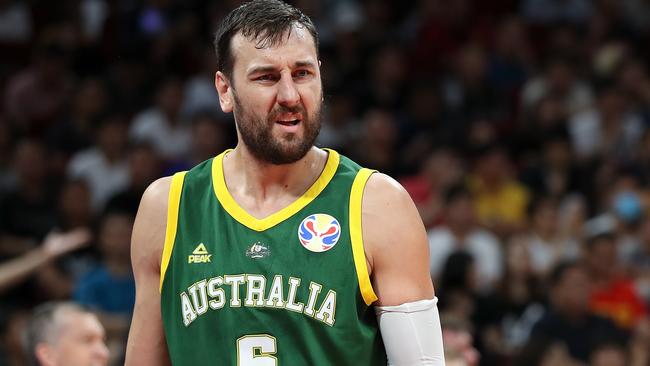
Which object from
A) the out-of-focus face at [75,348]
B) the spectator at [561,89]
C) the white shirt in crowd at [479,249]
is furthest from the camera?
the spectator at [561,89]

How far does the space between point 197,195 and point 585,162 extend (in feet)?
23.9

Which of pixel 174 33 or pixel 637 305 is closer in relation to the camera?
pixel 637 305

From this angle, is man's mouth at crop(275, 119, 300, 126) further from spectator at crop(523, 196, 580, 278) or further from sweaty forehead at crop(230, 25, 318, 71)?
spectator at crop(523, 196, 580, 278)

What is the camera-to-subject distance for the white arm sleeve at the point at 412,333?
9.27ft

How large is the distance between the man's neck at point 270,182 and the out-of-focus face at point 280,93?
75 millimetres

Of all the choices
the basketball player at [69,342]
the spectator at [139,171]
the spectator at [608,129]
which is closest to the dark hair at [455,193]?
the spectator at [608,129]

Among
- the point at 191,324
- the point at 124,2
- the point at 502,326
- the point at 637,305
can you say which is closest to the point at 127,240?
the point at 502,326

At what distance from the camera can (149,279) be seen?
3.02m

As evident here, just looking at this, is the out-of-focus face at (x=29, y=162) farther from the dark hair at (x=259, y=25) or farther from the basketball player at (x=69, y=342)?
the dark hair at (x=259, y=25)

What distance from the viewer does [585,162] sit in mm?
9859

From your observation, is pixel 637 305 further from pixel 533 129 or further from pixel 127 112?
pixel 127 112

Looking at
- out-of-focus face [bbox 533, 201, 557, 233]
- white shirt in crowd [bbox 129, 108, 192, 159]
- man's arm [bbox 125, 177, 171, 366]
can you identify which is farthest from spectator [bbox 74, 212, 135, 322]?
man's arm [bbox 125, 177, 171, 366]

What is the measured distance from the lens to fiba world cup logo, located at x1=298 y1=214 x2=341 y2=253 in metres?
2.86

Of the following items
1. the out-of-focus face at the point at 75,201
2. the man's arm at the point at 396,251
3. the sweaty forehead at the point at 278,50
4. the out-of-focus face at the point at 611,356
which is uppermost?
the out-of-focus face at the point at 75,201
